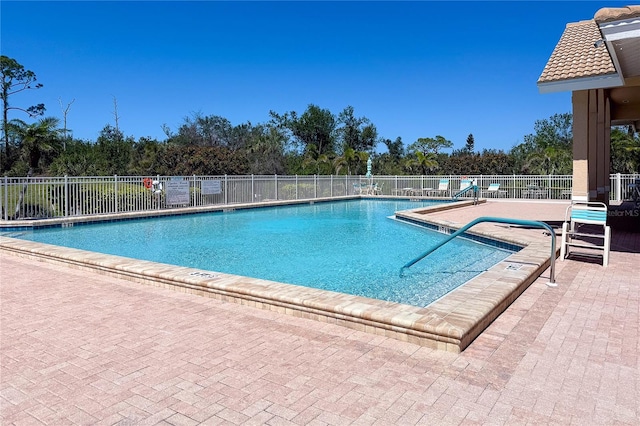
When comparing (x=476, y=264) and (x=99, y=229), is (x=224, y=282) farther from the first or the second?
(x=99, y=229)

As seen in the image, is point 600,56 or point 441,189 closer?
point 600,56

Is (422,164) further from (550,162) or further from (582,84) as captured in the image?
(582,84)

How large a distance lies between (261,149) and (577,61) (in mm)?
30373

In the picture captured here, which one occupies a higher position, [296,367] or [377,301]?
[377,301]

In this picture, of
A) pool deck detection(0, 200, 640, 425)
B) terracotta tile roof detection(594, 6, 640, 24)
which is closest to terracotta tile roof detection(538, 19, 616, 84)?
terracotta tile roof detection(594, 6, 640, 24)

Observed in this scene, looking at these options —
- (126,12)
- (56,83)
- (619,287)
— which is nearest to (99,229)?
(619,287)

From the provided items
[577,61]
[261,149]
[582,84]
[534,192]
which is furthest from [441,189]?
[261,149]

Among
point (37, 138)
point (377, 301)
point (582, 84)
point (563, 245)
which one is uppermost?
point (37, 138)

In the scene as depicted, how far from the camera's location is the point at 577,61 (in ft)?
26.3

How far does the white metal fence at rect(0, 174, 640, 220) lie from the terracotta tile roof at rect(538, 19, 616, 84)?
11873 mm

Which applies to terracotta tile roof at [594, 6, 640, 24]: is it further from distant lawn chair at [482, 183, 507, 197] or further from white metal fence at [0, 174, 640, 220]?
distant lawn chair at [482, 183, 507, 197]

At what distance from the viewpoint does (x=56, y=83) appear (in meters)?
39.1

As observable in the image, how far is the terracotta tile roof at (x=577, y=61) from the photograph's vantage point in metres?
7.43

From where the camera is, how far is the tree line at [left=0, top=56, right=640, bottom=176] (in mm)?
24406
